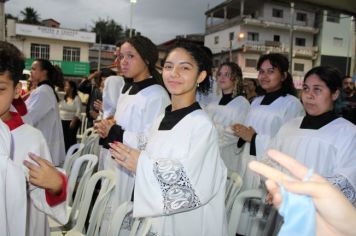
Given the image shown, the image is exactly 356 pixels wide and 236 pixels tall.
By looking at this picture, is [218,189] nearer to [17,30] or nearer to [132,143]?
[132,143]

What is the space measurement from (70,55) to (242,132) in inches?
1202

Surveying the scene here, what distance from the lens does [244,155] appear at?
3861mm

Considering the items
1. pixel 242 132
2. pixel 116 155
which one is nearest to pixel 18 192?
pixel 116 155

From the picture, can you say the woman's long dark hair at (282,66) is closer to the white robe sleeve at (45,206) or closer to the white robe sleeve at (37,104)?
the white robe sleeve at (37,104)

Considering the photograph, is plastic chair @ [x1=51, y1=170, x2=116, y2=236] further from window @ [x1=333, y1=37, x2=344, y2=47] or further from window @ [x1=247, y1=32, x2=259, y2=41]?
window @ [x1=333, y1=37, x2=344, y2=47]

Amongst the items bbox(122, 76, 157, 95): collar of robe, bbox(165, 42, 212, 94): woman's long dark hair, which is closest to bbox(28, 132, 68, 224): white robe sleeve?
bbox(165, 42, 212, 94): woman's long dark hair

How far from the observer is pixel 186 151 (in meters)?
1.90

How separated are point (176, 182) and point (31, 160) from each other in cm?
65

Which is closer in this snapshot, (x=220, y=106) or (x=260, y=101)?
(x=260, y=101)

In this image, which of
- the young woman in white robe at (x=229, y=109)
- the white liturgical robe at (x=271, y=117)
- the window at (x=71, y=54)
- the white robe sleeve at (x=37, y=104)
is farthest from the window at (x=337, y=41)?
the white robe sleeve at (x=37, y=104)

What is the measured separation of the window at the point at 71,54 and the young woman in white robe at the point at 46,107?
2843 centimetres

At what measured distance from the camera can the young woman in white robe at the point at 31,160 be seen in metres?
1.52

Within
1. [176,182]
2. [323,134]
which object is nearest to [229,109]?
[323,134]

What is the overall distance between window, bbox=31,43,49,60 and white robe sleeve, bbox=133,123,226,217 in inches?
1215
